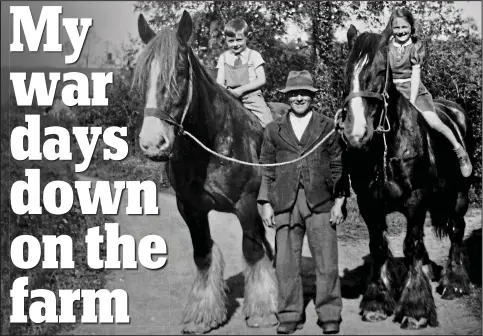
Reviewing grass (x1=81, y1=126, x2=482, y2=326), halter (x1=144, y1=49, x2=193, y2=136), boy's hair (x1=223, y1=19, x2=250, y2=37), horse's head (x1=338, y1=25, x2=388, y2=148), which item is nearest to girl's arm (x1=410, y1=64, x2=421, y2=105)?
horse's head (x1=338, y1=25, x2=388, y2=148)

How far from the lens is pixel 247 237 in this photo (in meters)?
5.08

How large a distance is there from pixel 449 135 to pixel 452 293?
5.68 feet

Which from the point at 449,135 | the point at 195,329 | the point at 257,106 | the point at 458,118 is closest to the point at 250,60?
the point at 257,106

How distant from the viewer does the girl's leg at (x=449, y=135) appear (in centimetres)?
524

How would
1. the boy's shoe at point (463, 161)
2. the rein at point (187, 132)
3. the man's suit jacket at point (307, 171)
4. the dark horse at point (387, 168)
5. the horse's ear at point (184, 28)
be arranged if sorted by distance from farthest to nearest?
the boy's shoe at point (463, 161) → the man's suit jacket at point (307, 171) → the horse's ear at point (184, 28) → the dark horse at point (387, 168) → the rein at point (187, 132)

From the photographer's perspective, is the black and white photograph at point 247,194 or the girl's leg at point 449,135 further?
the girl's leg at point 449,135

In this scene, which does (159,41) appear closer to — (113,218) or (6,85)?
(6,85)

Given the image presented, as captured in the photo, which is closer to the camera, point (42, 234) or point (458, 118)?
point (458, 118)

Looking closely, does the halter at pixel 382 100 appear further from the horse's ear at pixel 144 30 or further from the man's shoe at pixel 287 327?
the horse's ear at pixel 144 30

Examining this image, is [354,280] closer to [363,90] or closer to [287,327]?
[287,327]

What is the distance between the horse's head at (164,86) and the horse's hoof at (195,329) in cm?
165

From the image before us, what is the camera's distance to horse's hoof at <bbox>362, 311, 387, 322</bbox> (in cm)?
493

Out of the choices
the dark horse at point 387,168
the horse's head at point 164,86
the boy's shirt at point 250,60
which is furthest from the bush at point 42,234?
the dark horse at point 387,168

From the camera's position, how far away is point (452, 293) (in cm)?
573
